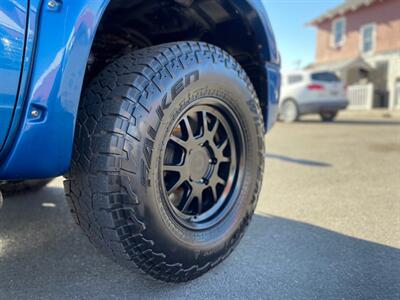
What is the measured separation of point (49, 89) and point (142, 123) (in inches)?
13.7

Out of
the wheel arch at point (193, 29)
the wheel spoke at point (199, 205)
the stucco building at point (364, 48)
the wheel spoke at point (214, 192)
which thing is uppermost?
the stucco building at point (364, 48)

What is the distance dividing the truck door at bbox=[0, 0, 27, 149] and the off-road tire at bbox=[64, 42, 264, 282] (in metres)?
0.31

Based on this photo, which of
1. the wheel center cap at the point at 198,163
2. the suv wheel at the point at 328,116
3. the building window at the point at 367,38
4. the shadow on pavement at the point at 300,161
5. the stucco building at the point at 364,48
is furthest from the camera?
the building window at the point at 367,38

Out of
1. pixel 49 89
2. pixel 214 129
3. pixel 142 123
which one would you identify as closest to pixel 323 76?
pixel 214 129

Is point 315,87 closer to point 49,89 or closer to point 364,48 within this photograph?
point 49,89

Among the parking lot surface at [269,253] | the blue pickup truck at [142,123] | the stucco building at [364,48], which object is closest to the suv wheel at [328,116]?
the stucco building at [364,48]

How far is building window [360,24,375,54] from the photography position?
2053 cm

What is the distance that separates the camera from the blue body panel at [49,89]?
1262 mm

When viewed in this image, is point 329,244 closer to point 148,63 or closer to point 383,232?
point 383,232

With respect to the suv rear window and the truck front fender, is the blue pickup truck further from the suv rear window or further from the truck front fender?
the suv rear window

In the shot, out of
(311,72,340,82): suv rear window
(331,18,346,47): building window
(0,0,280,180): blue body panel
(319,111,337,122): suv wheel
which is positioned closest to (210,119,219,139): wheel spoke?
(0,0,280,180): blue body panel

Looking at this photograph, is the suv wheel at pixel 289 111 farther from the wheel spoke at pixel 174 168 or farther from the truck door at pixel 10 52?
the truck door at pixel 10 52

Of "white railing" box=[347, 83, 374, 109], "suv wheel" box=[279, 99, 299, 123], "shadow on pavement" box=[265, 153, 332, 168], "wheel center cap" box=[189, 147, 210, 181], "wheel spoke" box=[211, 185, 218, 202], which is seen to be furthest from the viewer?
"white railing" box=[347, 83, 374, 109]

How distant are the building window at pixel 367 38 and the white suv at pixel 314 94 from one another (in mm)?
10718
